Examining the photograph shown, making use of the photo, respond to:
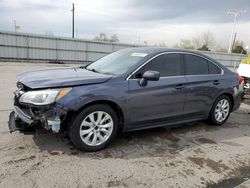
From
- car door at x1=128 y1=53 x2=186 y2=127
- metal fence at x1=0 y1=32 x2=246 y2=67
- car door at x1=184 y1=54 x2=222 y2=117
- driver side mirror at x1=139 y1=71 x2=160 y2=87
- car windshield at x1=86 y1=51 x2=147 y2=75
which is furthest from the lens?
metal fence at x1=0 y1=32 x2=246 y2=67

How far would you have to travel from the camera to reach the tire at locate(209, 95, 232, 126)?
5.24 m

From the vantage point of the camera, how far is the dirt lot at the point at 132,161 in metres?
2.96

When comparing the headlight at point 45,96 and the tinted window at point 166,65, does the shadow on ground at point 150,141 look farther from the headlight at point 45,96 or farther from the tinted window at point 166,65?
the tinted window at point 166,65

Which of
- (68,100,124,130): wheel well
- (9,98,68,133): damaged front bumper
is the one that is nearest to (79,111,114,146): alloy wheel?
(68,100,124,130): wheel well

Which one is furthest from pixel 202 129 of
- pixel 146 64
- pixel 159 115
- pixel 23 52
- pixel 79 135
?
pixel 23 52

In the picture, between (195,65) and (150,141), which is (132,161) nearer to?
(150,141)

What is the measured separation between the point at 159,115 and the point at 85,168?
167cm

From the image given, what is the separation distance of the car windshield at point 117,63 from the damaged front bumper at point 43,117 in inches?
46.0

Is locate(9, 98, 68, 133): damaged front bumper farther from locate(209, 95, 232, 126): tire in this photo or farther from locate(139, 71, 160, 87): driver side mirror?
locate(209, 95, 232, 126): tire

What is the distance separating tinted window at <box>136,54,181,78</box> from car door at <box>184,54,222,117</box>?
0.23 meters

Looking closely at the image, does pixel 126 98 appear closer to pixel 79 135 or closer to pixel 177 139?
pixel 79 135

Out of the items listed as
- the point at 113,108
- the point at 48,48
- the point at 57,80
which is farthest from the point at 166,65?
the point at 48,48

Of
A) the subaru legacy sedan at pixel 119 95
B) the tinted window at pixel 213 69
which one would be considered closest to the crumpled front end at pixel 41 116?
the subaru legacy sedan at pixel 119 95

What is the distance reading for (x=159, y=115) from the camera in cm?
426
